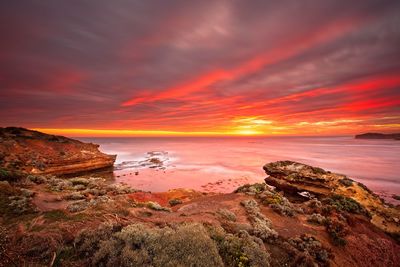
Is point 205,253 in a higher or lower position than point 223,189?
higher

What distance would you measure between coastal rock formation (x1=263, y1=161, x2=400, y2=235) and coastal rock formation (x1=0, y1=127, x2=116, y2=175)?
97.4 feet

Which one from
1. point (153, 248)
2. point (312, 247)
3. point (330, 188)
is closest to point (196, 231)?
point (153, 248)

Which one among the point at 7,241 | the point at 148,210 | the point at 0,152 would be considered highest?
the point at 0,152

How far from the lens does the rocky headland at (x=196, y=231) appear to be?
4.88m

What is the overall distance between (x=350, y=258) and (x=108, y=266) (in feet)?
30.2

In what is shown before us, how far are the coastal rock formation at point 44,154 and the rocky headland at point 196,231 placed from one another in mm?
14323

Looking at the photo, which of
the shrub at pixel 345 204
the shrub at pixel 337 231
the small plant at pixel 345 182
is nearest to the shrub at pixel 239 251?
the shrub at pixel 337 231

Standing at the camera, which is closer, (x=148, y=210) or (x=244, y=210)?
(x=148, y=210)

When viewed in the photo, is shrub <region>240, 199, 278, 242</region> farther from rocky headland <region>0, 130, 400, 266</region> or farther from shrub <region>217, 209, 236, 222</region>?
shrub <region>217, 209, 236, 222</region>

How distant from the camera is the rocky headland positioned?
4.88 metres

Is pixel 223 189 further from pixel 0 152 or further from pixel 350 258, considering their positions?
pixel 0 152

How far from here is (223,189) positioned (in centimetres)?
2444

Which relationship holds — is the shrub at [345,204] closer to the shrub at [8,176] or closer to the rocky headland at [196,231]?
the rocky headland at [196,231]

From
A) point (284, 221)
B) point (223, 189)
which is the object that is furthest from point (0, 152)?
point (284, 221)
